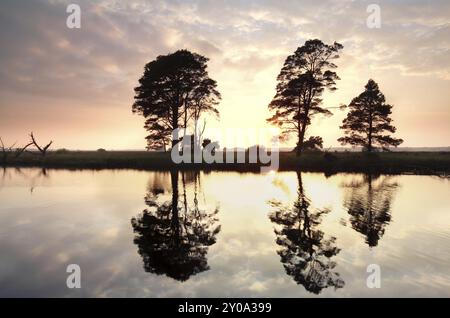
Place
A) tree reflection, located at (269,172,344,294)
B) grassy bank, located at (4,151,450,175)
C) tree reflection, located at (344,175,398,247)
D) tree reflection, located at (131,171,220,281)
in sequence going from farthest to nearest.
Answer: grassy bank, located at (4,151,450,175) < tree reflection, located at (344,175,398,247) < tree reflection, located at (131,171,220,281) < tree reflection, located at (269,172,344,294)

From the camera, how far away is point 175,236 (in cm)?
1222

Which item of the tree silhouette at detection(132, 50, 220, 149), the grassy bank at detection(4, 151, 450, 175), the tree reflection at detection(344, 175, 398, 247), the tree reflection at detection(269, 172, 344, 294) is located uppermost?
the tree silhouette at detection(132, 50, 220, 149)

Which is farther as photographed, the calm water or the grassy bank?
the grassy bank

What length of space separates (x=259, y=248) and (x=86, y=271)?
536cm

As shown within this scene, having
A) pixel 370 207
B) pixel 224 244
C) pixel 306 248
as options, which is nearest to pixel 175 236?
pixel 224 244

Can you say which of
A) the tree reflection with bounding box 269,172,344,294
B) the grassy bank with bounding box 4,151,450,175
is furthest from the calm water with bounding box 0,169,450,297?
the grassy bank with bounding box 4,151,450,175

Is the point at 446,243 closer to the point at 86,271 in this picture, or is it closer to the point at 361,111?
the point at 86,271

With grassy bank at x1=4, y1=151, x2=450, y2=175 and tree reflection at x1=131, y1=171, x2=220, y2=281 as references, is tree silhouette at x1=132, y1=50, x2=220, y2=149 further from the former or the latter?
tree reflection at x1=131, y1=171, x2=220, y2=281

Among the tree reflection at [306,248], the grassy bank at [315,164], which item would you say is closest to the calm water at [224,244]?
the tree reflection at [306,248]

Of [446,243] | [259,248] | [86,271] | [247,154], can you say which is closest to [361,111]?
[247,154]

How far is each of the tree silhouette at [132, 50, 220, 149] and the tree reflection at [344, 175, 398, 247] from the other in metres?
26.6

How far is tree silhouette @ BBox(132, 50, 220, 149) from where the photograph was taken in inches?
1729

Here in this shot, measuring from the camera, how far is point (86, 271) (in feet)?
28.9

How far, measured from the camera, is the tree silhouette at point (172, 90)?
43.9 metres
